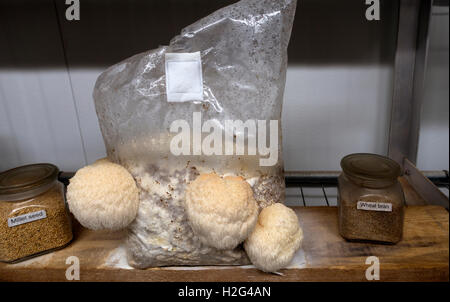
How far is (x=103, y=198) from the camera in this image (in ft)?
1.76

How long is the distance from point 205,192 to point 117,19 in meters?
0.59

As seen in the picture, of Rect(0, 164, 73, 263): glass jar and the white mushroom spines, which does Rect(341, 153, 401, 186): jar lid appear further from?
Rect(0, 164, 73, 263): glass jar

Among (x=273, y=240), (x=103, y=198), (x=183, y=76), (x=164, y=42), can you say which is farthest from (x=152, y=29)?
(x=273, y=240)

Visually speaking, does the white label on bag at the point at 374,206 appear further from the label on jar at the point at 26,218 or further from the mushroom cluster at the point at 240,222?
the label on jar at the point at 26,218

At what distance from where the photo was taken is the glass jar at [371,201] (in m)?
0.62

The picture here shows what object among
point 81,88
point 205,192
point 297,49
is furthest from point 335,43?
point 81,88

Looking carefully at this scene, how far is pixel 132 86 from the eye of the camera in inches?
22.6

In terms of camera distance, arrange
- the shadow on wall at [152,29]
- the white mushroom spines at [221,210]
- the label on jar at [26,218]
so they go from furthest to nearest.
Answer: the shadow on wall at [152,29] → the label on jar at [26,218] → the white mushroom spines at [221,210]

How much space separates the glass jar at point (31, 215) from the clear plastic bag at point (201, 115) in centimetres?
17

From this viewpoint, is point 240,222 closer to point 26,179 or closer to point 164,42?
point 26,179

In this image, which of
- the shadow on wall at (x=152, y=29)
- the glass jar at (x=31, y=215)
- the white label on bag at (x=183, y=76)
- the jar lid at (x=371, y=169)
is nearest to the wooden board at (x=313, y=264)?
the glass jar at (x=31, y=215)

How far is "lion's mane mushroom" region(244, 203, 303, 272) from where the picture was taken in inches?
22.0

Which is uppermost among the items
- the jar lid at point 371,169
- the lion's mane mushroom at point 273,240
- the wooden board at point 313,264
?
the jar lid at point 371,169

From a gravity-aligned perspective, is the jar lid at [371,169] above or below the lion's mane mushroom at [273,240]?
above
